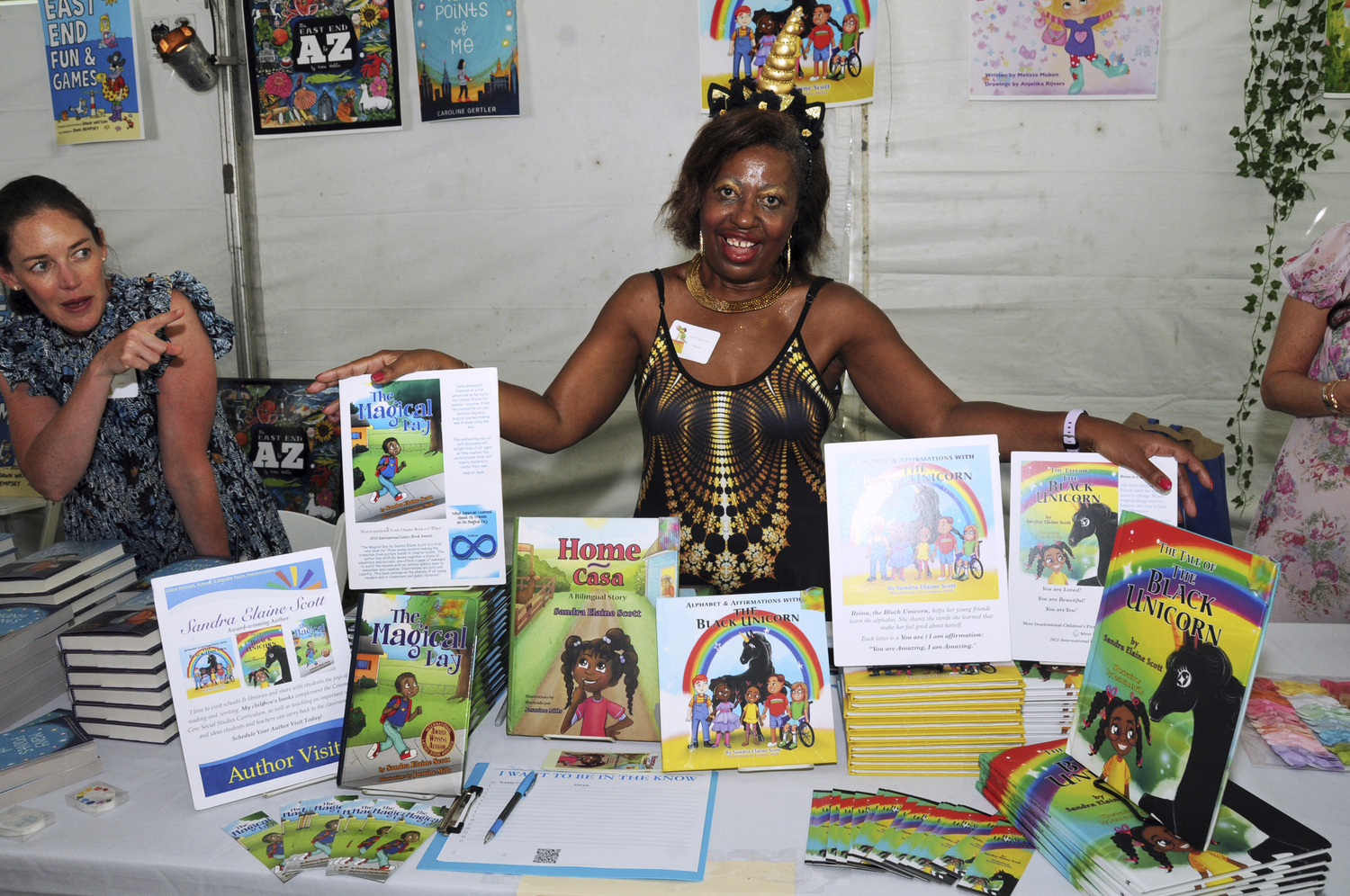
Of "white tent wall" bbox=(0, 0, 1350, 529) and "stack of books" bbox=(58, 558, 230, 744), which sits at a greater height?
"white tent wall" bbox=(0, 0, 1350, 529)

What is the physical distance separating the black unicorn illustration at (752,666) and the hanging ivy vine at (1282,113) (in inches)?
104

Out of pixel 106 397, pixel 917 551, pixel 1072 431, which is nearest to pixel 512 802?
pixel 917 551

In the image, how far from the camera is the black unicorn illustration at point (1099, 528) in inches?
55.2

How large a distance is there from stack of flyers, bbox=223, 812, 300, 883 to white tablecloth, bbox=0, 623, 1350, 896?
0.04 feet

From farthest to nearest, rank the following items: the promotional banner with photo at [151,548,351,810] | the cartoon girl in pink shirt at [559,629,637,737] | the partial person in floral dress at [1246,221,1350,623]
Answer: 1. the partial person in floral dress at [1246,221,1350,623]
2. the cartoon girl in pink shirt at [559,629,637,737]
3. the promotional banner with photo at [151,548,351,810]

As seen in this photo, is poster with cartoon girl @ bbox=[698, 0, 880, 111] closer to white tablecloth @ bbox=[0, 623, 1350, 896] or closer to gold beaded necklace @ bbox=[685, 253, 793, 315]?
gold beaded necklace @ bbox=[685, 253, 793, 315]

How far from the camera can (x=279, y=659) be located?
136 centimetres

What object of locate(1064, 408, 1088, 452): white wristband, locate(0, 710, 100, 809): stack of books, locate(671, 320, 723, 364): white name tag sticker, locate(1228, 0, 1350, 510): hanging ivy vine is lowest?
locate(0, 710, 100, 809): stack of books

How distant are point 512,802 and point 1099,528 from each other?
3.31ft

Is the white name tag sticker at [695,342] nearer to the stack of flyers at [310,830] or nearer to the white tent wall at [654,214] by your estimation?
the stack of flyers at [310,830]

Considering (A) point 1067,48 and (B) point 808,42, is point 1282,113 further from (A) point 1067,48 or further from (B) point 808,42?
(B) point 808,42

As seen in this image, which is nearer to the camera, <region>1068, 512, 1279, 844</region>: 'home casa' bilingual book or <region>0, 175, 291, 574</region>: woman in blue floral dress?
<region>1068, 512, 1279, 844</region>: 'home casa' bilingual book

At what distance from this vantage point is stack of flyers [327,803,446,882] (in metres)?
1.12

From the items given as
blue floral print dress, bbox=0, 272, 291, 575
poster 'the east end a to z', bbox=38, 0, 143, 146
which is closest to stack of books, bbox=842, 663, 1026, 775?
blue floral print dress, bbox=0, 272, 291, 575
